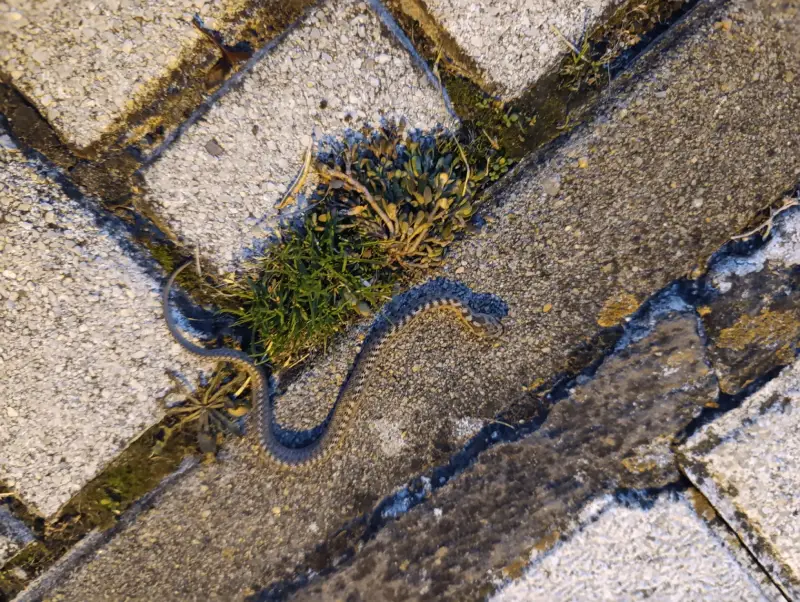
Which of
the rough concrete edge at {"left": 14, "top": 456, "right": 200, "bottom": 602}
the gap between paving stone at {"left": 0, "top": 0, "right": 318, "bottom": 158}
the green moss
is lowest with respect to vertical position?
the rough concrete edge at {"left": 14, "top": 456, "right": 200, "bottom": 602}

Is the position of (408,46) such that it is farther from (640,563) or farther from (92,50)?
(640,563)

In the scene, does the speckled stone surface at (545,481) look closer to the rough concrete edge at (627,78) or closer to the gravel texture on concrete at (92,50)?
the rough concrete edge at (627,78)

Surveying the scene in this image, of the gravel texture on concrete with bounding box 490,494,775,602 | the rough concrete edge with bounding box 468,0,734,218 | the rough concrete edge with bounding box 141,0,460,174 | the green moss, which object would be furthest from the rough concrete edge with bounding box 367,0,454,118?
the green moss

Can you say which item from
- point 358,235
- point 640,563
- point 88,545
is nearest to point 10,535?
point 88,545

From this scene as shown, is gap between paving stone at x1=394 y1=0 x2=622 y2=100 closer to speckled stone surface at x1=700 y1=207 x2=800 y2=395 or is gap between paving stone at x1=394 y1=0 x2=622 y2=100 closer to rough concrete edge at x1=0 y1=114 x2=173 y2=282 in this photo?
speckled stone surface at x1=700 y1=207 x2=800 y2=395

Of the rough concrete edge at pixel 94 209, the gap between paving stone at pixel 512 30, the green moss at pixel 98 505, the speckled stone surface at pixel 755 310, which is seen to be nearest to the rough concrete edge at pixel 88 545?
the green moss at pixel 98 505

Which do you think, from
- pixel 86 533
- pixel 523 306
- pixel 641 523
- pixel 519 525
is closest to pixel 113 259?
pixel 86 533
